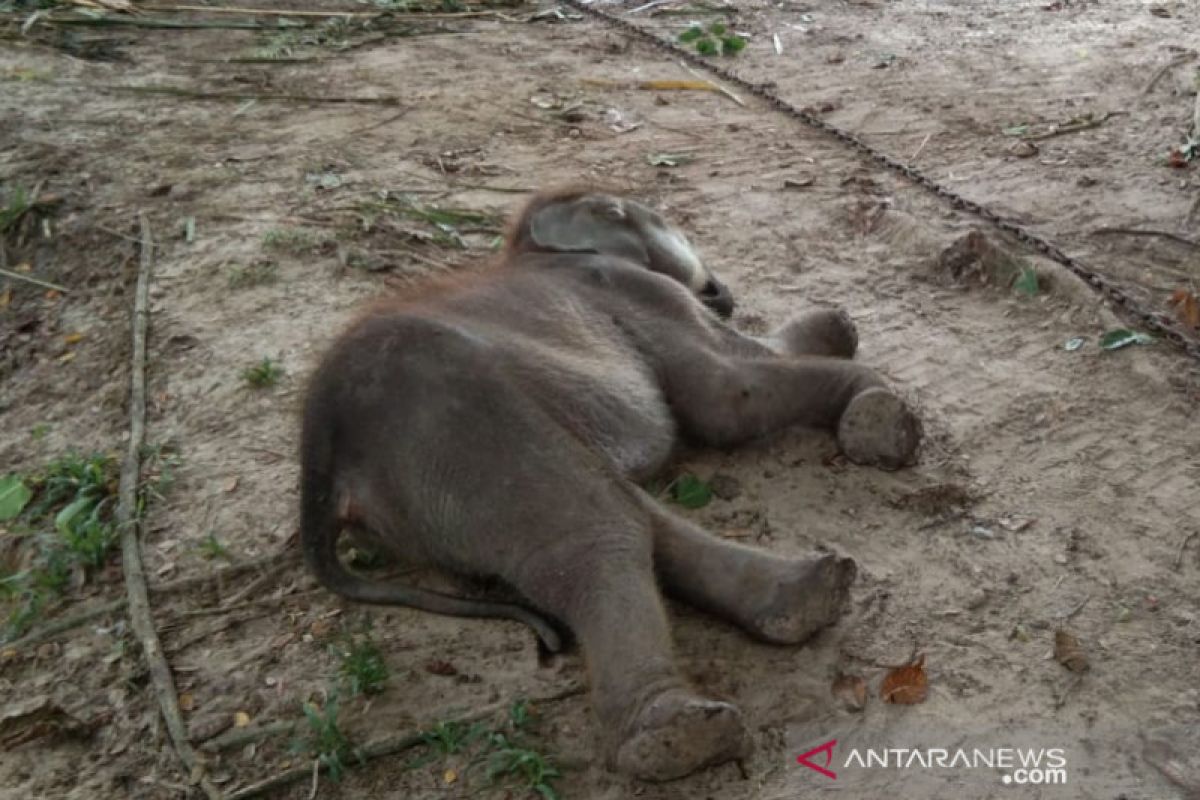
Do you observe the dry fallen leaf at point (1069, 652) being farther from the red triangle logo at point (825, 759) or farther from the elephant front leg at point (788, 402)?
the elephant front leg at point (788, 402)

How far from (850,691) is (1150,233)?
119 inches

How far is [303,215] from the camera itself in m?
5.46

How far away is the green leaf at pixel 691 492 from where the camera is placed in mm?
3449

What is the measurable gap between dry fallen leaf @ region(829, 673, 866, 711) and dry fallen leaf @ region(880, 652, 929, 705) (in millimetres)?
48

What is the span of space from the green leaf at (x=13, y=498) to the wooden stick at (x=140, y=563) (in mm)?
283

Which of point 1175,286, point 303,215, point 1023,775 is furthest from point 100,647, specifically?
point 1175,286

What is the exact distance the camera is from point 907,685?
2.75 metres

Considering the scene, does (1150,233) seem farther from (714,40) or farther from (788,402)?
(714,40)

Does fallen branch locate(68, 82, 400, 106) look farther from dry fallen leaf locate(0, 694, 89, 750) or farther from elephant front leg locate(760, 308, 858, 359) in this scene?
dry fallen leaf locate(0, 694, 89, 750)

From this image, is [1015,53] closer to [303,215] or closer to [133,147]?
[303,215]

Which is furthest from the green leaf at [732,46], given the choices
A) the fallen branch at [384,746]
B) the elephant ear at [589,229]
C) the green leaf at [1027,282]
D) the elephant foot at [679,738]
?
the elephant foot at [679,738]

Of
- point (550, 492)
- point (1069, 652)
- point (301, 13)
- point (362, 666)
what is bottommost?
point (362, 666)

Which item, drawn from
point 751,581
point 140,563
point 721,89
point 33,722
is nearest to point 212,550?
point 140,563

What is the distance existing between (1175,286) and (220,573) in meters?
3.53
